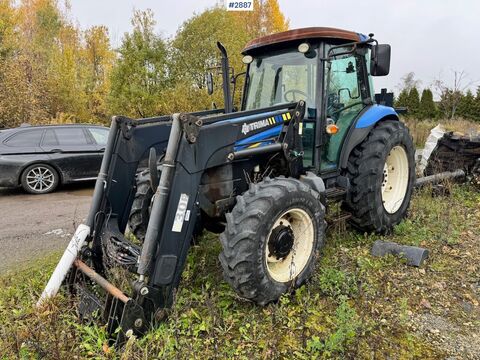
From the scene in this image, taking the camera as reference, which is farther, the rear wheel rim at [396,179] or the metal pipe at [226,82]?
the rear wheel rim at [396,179]

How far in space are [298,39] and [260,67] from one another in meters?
0.65

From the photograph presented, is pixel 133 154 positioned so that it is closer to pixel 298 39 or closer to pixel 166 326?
pixel 166 326

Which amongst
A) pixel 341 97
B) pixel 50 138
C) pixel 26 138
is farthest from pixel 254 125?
pixel 26 138

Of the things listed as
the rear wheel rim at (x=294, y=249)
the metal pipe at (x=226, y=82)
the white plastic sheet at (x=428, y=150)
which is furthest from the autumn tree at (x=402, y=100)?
the rear wheel rim at (x=294, y=249)

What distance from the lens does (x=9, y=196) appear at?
8062mm

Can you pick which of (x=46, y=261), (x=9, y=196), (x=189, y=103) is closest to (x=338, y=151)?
(x=46, y=261)

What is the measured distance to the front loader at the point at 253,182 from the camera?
277 centimetres

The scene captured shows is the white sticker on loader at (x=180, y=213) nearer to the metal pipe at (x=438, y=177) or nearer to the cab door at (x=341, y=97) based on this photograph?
the cab door at (x=341, y=97)

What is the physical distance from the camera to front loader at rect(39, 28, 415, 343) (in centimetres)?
277

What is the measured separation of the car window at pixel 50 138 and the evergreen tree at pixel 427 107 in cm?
2390

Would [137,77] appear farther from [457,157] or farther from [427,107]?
[427,107]

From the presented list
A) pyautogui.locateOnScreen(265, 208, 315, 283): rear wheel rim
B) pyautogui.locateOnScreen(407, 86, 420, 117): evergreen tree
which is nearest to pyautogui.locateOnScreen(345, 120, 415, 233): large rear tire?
pyautogui.locateOnScreen(265, 208, 315, 283): rear wheel rim

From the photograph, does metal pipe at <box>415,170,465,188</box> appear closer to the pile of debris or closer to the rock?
the pile of debris

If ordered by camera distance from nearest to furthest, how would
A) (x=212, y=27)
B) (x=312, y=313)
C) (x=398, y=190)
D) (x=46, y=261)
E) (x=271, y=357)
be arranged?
(x=271, y=357)
(x=312, y=313)
(x=46, y=261)
(x=398, y=190)
(x=212, y=27)
